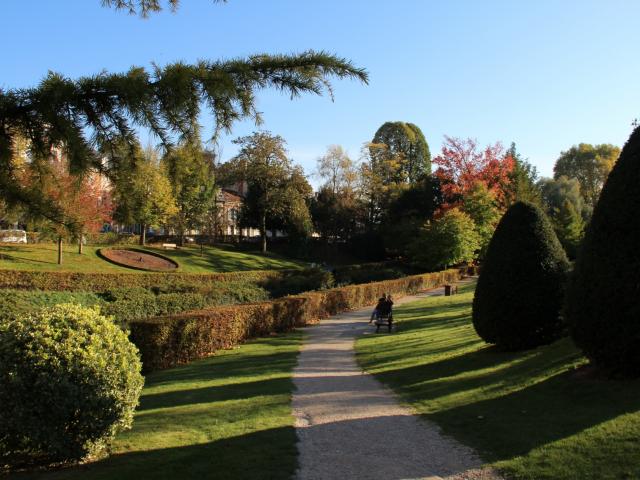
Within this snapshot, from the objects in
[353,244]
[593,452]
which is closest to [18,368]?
[593,452]

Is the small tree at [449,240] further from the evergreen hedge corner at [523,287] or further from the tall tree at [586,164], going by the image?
the tall tree at [586,164]

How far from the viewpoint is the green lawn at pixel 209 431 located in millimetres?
5270

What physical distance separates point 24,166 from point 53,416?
3.18 meters

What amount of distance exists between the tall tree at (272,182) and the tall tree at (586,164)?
139ft

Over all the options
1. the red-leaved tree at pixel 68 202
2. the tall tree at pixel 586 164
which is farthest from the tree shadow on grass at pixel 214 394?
the tall tree at pixel 586 164

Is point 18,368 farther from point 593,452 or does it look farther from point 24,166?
point 593,452

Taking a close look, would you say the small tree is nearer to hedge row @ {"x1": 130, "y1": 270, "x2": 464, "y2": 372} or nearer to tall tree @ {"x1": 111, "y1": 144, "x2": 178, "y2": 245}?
hedge row @ {"x1": 130, "y1": 270, "x2": 464, "y2": 372}

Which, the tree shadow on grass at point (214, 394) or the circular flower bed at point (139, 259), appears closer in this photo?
the tree shadow on grass at point (214, 394)

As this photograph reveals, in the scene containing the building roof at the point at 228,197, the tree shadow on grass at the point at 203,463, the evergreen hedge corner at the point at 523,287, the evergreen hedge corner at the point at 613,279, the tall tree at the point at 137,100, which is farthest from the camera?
the building roof at the point at 228,197

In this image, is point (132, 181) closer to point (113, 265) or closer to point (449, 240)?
point (113, 265)

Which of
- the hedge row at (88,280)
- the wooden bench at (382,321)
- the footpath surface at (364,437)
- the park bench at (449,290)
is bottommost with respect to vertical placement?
the footpath surface at (364,437)

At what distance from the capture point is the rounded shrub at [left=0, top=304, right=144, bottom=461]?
5.22m

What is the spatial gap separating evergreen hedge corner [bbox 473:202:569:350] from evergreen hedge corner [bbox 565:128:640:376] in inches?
98.1

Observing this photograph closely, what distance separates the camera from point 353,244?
58719mm
